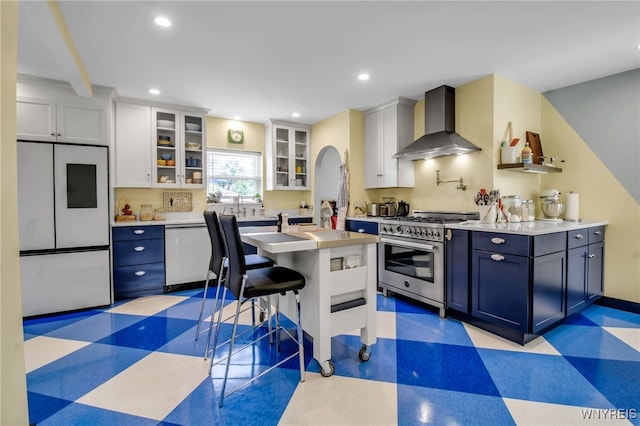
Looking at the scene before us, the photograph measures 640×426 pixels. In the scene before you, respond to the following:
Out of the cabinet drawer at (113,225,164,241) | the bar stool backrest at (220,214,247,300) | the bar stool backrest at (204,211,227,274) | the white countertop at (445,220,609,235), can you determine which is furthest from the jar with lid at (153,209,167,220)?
the white countertop at (445,220,609,235)

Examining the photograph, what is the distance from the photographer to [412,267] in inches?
130

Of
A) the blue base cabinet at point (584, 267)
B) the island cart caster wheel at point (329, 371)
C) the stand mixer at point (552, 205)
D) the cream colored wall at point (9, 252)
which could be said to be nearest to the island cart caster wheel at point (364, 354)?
the island cart caster wheel at point (329, 371)

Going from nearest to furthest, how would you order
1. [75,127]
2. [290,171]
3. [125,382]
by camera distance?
[125,382], [75,127], [290,171]

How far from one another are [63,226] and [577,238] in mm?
5252

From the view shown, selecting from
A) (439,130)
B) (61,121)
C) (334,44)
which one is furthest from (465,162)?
(61,121)

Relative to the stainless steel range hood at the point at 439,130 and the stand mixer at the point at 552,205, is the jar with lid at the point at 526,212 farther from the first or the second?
the stainless steel range hood at the point at 439,130

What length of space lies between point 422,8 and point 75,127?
3.69 metres

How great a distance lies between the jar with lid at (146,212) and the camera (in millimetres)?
4211

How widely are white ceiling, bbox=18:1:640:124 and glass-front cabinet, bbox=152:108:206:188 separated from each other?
0.57m

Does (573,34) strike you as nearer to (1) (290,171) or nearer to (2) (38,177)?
(1) (290,171)

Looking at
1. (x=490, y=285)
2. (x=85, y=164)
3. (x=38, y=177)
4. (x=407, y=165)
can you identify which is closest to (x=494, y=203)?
(x=490, y=285)

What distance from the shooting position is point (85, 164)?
10.9ft

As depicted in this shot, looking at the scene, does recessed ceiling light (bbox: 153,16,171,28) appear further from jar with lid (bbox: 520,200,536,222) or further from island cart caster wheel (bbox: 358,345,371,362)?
jar with lid (bbox: 520,200,536,222)

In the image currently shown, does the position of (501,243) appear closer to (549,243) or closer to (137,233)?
(549,243)
